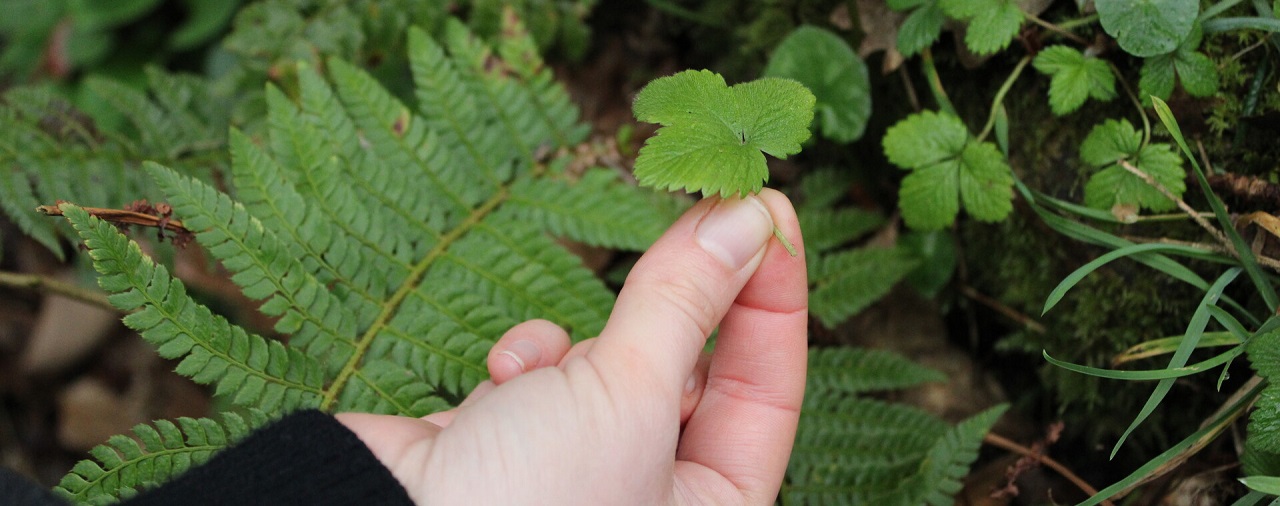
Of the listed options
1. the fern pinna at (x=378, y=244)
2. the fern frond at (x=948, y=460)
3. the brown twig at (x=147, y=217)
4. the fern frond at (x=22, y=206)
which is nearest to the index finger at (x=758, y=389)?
the fern pinna at (x=378, y=244)

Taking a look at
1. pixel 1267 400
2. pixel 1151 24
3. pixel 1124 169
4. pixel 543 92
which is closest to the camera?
pixel 1267 400

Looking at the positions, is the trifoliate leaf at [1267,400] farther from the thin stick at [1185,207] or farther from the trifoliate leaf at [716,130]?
the trifoliate leaf at [716,130]

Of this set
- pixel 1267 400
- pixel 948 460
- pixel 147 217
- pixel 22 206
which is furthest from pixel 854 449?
pixel 22 206

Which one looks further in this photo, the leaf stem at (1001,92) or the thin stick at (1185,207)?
the leaf stem at (1001,92)

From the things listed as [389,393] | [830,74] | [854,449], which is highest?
[830,74]

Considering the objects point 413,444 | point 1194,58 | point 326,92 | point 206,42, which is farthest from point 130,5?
point 1194,58

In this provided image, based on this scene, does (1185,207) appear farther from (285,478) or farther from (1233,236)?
(285,478)

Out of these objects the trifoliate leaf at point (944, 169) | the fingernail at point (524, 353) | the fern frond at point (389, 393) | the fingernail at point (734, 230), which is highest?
the fingernail at point (734, 230)
